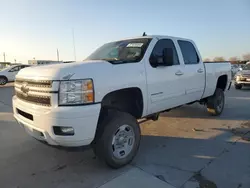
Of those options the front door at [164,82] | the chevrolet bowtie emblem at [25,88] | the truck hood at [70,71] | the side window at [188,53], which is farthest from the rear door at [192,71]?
the chevrolet bowtie emblem at [25,88]

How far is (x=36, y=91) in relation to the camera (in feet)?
10.4

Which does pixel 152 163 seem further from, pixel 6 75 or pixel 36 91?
pixel 6 75

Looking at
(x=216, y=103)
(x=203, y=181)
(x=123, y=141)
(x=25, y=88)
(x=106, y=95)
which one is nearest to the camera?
(x=203, y=181)

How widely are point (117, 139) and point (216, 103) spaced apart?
403 centimetres

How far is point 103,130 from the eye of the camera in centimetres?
327

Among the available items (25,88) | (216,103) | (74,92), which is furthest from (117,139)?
(216,103)

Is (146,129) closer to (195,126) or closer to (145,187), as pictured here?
(195,126)

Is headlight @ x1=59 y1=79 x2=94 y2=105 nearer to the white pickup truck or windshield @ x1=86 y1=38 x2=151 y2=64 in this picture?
the white pickup truck

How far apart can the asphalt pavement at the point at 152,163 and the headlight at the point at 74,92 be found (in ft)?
2.31

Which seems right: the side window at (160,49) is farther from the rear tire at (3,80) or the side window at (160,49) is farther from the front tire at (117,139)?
the rear tire at (3,80)

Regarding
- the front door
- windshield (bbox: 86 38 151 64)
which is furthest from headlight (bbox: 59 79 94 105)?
the front door

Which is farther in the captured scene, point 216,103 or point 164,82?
point 216,103

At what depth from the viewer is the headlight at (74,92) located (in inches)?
115

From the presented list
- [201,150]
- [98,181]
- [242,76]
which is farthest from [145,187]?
[242,76]
